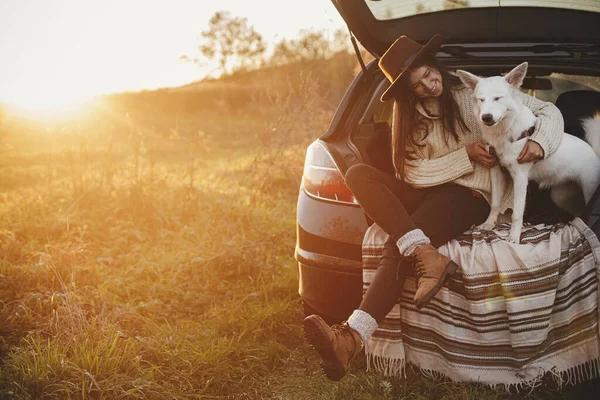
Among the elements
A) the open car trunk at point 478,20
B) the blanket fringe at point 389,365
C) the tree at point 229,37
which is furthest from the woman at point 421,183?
the tree at point 229,37

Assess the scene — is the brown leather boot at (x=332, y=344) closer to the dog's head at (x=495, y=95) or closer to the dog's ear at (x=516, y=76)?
the dog's head at (x=495, y=95)

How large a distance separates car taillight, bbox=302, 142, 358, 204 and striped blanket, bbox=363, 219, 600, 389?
1.99 ft

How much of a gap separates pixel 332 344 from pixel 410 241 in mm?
595

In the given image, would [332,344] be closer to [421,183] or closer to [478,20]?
[421,183]

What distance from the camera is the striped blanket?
7.44 feet

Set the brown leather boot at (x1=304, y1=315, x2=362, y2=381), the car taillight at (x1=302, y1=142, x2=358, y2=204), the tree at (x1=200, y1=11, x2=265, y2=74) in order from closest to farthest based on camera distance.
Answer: the brown leather boot at (x1=304, y1=315, x2=362, y2=381)
the car taillight at (x1=302, y1=142, x2=358, y2=204)
the tree at (x1=200, y1=11, x2=265, y2=74)

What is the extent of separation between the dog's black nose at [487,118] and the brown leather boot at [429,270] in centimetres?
69

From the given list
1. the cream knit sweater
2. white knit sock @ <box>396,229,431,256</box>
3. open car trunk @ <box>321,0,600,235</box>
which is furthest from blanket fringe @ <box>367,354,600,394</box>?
open car trunk @ <box>321,0,600,235</box>

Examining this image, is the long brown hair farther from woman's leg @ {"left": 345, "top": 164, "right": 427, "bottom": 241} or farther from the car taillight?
the car taillight

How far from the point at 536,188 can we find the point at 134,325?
2626mm

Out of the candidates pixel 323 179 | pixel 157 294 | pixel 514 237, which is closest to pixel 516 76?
pixel 514 237

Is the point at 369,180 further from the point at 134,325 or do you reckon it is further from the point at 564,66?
the point at 134,325

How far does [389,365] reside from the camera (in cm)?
257

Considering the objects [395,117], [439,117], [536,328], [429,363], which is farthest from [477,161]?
[429,363]
